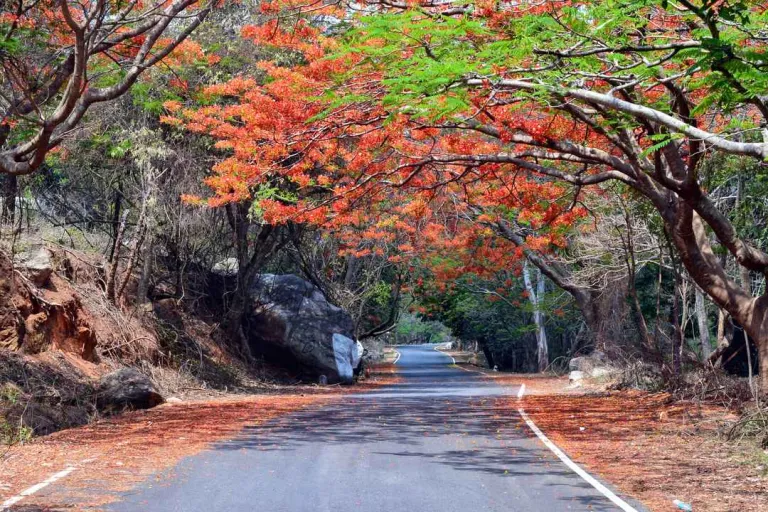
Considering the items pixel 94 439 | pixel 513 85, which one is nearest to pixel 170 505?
pixel 94 439

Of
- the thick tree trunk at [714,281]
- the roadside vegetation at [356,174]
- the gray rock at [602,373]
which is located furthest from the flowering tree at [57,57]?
the gray rock at [602,373]

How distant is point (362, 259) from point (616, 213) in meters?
15.5

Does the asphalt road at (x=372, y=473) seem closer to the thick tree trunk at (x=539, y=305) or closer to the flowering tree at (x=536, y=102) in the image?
the flowering tree at (x=536, y=102)

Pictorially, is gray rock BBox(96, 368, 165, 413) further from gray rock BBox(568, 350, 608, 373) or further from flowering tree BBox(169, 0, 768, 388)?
gray rock BBox(568, 350, 608, 373)

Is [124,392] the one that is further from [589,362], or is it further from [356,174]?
[589,362]

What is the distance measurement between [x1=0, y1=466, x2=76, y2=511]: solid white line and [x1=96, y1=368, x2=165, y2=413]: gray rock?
6.73m

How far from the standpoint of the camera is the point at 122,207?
29.5 meters

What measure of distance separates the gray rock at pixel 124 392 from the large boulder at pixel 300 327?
13.2 meters

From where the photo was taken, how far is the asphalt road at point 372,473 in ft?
27.8

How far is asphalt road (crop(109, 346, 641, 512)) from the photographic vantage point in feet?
27.8

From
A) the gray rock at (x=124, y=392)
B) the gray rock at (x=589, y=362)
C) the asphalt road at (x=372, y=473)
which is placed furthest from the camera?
the gray rock at (x=589, y=362)

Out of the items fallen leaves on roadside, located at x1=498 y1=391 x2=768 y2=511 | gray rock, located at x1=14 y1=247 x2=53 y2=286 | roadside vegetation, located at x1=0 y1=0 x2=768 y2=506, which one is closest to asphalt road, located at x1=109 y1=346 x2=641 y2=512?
fallen leaves on roadside, located at x1=498 y1=391 x2=768 y2=511

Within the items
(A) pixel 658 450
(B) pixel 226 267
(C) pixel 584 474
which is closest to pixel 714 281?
(A) pixel 658 450

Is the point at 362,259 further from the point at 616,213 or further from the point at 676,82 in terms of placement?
the point at 676,82
